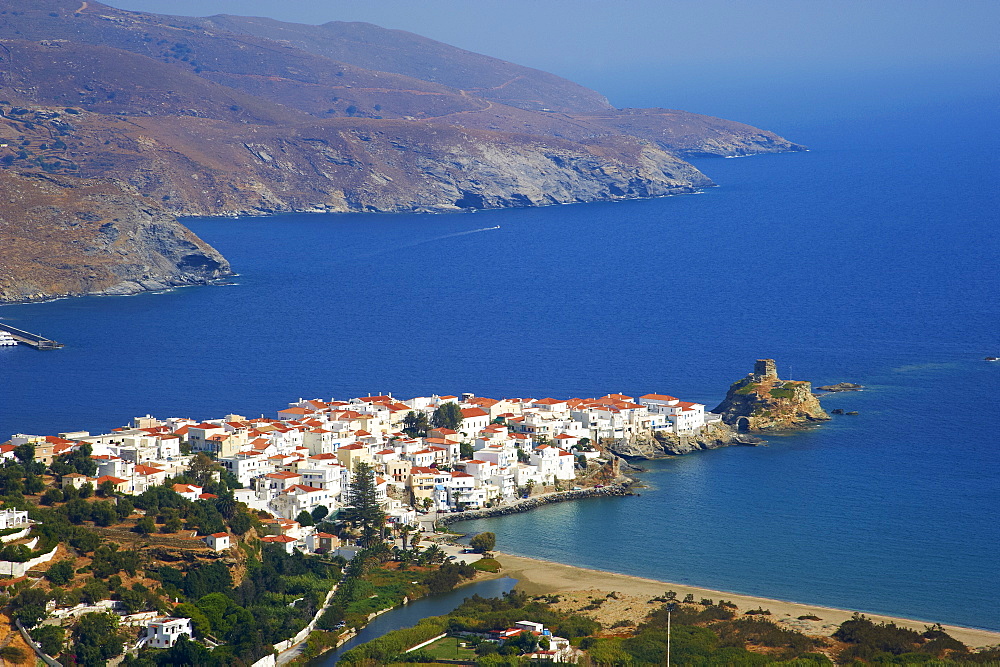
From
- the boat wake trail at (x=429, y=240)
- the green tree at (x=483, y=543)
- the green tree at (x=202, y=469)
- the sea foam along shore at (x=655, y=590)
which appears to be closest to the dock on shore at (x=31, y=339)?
the green tree at (x=202, y=469)

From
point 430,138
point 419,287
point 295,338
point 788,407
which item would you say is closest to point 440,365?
point 295,338

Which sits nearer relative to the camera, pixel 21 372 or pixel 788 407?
pixel 788 407

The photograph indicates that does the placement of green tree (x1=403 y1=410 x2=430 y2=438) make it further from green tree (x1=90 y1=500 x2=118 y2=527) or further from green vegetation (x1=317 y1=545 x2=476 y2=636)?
green tree (x1=90 y1=500 x2=118 y2=527)

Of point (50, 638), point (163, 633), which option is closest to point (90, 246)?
point (163, 633)

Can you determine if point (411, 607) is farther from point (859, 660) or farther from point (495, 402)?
point (495, 402)

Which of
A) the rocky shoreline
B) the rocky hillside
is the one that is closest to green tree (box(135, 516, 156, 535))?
the rocky shoreline

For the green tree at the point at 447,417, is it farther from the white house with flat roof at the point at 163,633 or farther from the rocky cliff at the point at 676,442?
the white house with flat roof at the point at 163,633
